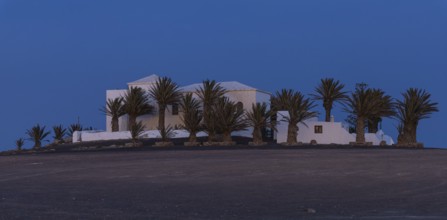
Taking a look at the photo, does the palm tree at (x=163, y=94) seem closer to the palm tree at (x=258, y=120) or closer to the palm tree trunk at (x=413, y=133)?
the palm tree at (x=258, y=120)

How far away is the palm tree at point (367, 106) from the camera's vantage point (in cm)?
5553

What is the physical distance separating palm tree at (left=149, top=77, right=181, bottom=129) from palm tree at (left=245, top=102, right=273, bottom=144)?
7118 millimetres

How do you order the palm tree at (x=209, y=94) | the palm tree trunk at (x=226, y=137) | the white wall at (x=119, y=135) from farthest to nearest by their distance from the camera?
the white wall at (x=119, y=135)
the palm tree at (x=209, y=94)
the palm tree trunk at (x=226, y=137)

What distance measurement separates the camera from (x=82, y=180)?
2373cm

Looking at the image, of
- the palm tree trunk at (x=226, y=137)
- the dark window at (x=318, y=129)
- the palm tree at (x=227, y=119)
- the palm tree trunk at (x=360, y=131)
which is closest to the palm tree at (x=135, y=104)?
the palm tree at (x=227, y=119)

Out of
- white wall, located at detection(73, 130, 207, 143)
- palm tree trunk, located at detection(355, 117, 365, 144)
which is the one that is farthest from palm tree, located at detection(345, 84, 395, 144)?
white wall, located at detection(73, 130, 207, 143)

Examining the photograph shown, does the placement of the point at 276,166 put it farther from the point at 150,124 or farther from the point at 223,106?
the point at 150,124

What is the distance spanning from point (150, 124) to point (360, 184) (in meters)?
44.5

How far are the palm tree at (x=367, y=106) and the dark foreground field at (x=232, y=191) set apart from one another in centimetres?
2407

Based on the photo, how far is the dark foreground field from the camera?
1411 cm

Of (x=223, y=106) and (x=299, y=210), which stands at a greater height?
(x=223, y=106)

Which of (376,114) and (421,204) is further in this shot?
(376,114)

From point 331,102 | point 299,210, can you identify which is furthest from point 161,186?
point 331,102

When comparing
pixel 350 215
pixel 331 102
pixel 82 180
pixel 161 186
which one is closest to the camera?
pixel 350 215
